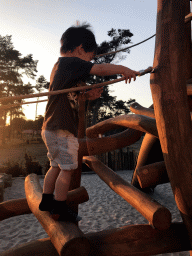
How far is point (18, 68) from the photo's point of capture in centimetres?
2852

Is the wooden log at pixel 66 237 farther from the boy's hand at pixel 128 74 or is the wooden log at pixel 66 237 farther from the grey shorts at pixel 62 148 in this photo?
the boy's hand at pixel 128 74

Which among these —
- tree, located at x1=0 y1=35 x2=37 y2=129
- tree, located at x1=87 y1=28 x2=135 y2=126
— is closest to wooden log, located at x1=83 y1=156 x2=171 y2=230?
tree, located at x1=87 y1=28 x2=135 y2=126

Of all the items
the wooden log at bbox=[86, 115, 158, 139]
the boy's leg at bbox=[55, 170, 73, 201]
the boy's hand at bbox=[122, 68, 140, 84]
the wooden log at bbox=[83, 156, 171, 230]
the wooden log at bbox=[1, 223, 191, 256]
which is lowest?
the wooden log at bbox=[1, 223, 191, 256]

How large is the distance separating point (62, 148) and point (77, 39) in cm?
85

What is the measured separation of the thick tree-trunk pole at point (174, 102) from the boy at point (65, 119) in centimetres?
23

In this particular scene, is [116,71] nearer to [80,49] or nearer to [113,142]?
[80,49]

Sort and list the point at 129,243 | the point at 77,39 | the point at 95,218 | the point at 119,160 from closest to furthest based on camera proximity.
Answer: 1. the point at 129,243
2. the point at 77,39
3. the point at 95,218
4. the point at 119,160

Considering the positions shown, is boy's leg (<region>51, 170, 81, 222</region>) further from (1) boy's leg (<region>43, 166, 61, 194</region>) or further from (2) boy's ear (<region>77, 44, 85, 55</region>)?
(2) boy's ear (<region>77, 44, 85, 55</region>)

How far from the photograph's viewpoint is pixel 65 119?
1.58m

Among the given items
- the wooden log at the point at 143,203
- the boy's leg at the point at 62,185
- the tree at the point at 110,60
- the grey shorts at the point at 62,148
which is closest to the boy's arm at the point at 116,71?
the grey shorts at the point at 62,148

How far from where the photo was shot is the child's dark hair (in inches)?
67.2

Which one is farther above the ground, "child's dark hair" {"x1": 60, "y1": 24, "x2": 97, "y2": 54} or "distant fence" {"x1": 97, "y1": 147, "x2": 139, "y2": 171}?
"child's dark hair" {"x1": 60, "y1": 24, "x2": 97, "y2": 54}

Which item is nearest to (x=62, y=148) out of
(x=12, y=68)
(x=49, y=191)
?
(x=49, y=191)

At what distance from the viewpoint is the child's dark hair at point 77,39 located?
67.2 inches
